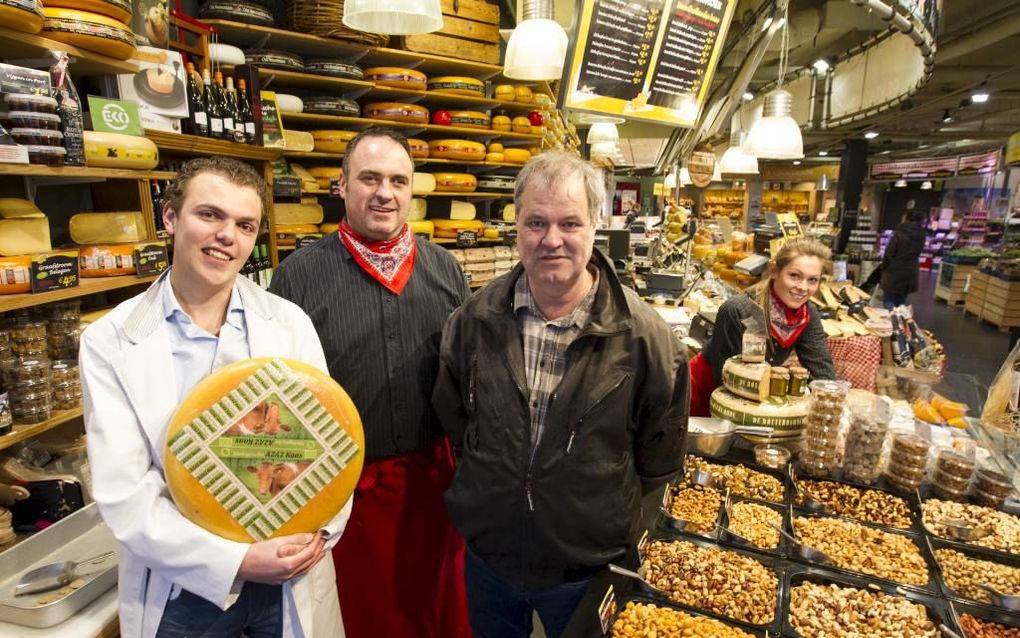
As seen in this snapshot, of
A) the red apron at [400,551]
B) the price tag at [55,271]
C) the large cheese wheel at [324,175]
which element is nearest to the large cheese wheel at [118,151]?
the price tag at [55,271]

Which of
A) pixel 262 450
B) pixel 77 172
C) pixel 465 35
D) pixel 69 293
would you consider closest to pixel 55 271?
pixel 69 293

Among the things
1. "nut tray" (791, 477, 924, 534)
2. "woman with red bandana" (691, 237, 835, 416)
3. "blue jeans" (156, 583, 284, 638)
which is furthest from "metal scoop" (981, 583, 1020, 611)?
"blue jeans" (156, 583, 284, 638)

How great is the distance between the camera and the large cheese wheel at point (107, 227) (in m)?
2.16

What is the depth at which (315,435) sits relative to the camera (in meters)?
1.37

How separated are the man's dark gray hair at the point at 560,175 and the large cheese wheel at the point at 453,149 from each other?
12.2 feet

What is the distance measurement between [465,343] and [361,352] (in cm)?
47

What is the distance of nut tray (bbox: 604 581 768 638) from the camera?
1.39 metres

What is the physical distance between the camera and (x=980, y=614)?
4.67ft

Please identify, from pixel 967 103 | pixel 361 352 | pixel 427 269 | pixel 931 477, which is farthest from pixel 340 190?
pixel 967 103

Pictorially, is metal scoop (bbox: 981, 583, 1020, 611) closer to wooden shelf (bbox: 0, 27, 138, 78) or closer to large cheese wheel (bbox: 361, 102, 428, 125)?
wooden shelf (bbox: 0, 27, 138, 78)

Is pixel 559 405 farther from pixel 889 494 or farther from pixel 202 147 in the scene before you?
pixel 202 147

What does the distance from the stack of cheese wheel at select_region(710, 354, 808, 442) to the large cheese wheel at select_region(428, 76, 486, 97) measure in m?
3.81

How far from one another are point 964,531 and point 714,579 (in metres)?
0.83

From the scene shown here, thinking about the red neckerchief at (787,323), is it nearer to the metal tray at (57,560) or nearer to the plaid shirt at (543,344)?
the plaid shirt at (543,344)
